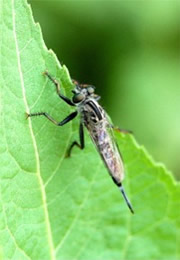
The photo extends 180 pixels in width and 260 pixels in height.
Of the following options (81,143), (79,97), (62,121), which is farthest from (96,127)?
(62,121)

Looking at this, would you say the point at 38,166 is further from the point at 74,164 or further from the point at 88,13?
the point at 88,13

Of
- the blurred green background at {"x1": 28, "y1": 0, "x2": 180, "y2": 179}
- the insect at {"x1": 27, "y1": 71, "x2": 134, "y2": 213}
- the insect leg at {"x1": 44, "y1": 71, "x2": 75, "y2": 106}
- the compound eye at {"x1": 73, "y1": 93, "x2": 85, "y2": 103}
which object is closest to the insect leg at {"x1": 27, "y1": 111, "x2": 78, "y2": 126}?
the insect at {"x1": 27, "y1": 71, "x2": 134, "y2": 213}

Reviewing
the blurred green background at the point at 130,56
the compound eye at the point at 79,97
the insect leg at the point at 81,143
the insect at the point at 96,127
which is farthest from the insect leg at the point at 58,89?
the blurred green background at the point at 130,56

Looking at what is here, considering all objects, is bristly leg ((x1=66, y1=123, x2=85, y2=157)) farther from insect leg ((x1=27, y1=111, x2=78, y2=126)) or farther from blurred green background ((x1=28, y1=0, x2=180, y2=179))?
blurred green background ((x1=28, y1=0, x2=180, y2=179))

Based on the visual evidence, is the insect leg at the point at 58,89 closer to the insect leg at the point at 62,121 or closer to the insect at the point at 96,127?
the insect at the point at 96,127

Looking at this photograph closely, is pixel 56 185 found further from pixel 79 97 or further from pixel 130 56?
pixel 130 56

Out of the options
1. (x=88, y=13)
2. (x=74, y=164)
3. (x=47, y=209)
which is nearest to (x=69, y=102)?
(x=74, y=164)
